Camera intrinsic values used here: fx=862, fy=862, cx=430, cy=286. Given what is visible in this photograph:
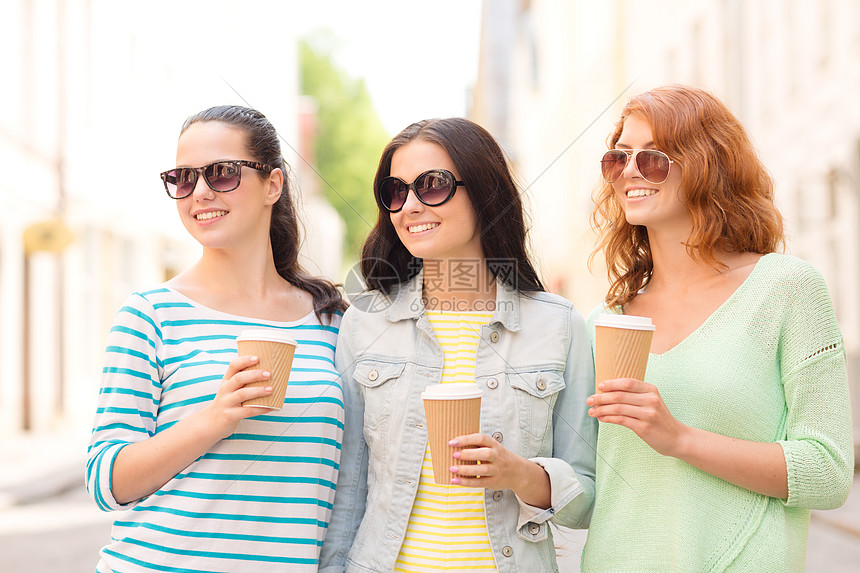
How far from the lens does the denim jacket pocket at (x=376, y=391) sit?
8.59ft

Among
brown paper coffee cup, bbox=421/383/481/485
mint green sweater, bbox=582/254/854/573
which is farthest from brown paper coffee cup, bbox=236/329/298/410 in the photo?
→ mint green sweater, bbox=582/254/854/573

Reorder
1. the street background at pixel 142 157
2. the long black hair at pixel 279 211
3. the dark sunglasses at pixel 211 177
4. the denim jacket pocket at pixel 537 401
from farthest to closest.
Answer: the street background at pixel 142 157, the long black hair at pixel 279 211, the dark sunglasses at pixel 211 177, the denim jacket pocket at pixel 537 401

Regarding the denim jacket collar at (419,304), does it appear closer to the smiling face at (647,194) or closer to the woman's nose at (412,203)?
the woman's nose at (412,203)

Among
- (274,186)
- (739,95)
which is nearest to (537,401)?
(274,186)

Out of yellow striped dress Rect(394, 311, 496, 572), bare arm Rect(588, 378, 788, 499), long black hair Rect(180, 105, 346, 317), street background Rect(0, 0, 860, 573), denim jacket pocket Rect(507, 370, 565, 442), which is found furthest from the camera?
street background Rect(0, 0, 860, 573)

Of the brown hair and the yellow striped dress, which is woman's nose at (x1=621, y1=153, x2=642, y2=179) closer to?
the brown hair

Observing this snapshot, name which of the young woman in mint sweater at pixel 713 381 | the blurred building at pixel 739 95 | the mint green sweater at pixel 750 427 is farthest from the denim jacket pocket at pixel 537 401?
the blurred building at pixel 739 95

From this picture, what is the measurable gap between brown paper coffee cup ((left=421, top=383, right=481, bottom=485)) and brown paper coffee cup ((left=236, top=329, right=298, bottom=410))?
0.39 m

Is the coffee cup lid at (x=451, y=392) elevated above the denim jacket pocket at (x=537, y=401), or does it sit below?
above

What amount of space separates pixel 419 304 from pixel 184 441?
844 mm

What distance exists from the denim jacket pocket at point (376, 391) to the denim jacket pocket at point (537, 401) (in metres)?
0.37

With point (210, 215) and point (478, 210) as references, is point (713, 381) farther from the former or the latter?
point (210, 215)

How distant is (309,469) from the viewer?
2.51m

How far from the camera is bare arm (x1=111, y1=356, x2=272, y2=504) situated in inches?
86.8
